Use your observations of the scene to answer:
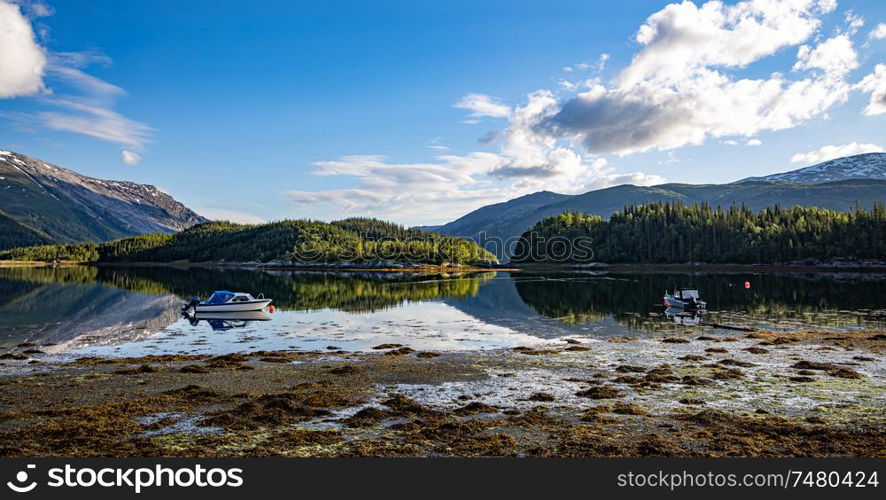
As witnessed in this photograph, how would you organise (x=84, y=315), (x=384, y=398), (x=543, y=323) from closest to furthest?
(x=384, y=398), (x=543, y=323), (x=84, y=315)

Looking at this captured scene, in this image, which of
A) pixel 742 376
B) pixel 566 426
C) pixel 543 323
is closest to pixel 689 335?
pixel 543 323

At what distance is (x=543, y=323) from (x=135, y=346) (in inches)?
1446

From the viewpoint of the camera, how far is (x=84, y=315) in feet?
196

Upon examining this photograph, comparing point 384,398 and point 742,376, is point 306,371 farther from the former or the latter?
point 742,376

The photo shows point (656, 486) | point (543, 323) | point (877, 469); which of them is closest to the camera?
point (656, 486)

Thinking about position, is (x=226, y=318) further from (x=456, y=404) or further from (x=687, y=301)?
(x=687, y=301)

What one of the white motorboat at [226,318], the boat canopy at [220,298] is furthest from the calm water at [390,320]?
the boat canopy at [220,298]

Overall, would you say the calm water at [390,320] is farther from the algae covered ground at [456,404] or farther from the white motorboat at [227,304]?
the algae covered ground at [456,404]

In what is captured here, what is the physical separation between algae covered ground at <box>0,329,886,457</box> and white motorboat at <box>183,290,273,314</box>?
28.9 meters

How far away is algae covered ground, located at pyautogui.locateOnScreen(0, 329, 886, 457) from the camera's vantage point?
1581 cm

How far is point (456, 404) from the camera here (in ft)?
69.8

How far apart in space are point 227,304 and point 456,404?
51187 mm

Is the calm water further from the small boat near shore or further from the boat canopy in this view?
the boat canopy

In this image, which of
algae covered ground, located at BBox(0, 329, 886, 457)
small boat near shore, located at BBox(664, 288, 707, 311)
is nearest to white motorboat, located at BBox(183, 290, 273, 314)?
algae covered ground, located at BBox(0, 329, 886, 457)
